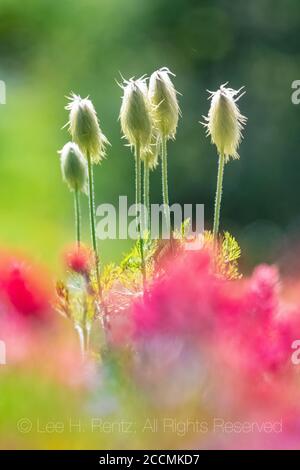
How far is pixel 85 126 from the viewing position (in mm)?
466

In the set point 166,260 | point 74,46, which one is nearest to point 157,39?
point 74,46

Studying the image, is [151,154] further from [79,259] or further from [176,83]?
[176,83]

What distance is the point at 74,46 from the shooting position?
221cm

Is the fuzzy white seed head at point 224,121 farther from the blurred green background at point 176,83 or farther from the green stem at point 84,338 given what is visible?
the blurred green background at point 176,83

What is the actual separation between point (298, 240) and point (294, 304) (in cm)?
124

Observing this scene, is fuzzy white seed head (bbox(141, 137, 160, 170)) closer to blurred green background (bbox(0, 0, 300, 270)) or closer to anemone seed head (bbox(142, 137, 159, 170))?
anemone seed head (bbox(142, 137, 159, 170))

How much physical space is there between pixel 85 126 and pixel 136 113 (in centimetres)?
3

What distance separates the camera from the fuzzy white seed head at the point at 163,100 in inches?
18.7

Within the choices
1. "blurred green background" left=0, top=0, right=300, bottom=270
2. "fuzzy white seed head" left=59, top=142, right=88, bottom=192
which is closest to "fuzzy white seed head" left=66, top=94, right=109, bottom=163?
"fuzzy white seed head" left=59, top=142, right=88, bottom=192

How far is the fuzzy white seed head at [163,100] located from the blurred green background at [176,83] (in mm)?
1350

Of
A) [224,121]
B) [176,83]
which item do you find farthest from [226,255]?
[176,83]

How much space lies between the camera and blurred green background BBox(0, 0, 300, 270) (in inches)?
77.0

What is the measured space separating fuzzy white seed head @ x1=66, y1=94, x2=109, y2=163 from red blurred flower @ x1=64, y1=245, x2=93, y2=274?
0.05 m
